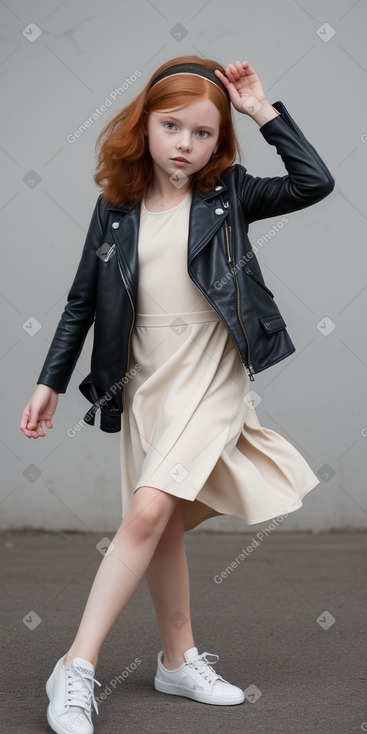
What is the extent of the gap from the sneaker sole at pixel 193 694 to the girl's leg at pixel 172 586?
0.24 feet

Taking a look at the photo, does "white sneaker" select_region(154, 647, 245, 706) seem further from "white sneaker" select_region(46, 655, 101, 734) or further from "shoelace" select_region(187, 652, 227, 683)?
"white sneaker" select_region(46, 655, 101, 734)

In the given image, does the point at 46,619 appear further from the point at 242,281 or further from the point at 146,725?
the point at 242,281

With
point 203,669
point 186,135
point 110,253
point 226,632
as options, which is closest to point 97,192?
point 226,632

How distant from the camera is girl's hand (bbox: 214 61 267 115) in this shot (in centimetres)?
275

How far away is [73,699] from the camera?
2.53 m

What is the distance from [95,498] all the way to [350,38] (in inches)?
117

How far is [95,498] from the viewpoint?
19.3ft

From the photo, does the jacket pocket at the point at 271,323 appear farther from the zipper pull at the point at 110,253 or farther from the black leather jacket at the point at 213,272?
the zipper pull at the point at 110,253

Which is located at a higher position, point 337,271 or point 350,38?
point 350,38

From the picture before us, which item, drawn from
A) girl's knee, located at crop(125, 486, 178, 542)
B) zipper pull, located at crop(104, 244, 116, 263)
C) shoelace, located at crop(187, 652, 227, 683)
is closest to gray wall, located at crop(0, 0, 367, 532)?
zipper pull, located at crop(104, 244, 116, 263)

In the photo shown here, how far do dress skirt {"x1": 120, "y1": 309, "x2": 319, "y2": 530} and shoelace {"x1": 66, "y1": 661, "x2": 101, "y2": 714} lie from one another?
1.66 ft

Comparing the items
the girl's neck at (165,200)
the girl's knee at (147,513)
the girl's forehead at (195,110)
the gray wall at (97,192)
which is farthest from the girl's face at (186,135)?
the gray wall at (97,192)

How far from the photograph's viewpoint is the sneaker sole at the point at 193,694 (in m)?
2.88

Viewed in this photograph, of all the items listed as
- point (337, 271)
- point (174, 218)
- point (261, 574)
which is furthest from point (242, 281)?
point (337, 271)
